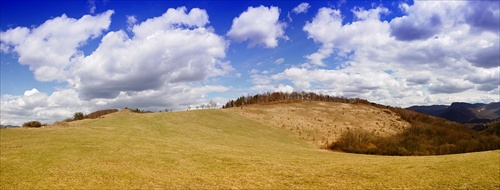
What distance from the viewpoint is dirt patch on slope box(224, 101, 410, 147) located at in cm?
6856

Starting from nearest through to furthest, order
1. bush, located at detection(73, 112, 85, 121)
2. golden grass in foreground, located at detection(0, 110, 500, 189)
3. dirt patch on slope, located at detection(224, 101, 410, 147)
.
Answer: golden grass in foreground, located at detection(0, 110, 500, 189)
dirt patch on slope, located at detection(224, 101, 410, 147)
bush, located at detection(73, 112, 85, 121)

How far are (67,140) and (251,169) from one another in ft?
68.6

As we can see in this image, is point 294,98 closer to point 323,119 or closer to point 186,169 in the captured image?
point 323,119

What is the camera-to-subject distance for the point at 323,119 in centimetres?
8369

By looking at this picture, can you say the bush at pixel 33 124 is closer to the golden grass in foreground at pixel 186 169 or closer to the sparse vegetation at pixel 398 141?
the golden grass in foreground at pixel 186 169

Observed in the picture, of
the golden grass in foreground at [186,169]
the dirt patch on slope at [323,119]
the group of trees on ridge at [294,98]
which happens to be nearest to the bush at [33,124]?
the golden grass in foreground at [186,169]

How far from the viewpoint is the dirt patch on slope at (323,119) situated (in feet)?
225

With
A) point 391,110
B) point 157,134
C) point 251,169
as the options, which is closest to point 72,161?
point 251,169

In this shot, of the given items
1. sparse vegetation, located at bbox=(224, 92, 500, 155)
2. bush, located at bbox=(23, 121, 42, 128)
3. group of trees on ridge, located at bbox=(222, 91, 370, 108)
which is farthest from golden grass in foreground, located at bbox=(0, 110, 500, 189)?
group of trees on ridge, located at bbox=(222, 91, 370, 108)

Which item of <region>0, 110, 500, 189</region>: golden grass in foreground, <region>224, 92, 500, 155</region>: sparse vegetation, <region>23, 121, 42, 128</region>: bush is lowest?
<region>224, 92, 500, 155</region>: sparse vegetation

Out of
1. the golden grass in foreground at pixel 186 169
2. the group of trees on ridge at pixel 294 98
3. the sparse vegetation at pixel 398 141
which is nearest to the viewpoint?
the golden grass in foreground at pixel 186 169

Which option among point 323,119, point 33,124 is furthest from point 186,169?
point 323,119

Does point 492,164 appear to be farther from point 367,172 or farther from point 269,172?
point 269,172

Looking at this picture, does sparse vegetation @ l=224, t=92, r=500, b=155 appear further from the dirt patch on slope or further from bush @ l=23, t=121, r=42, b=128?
bush @ l=23, t=121, r=42, b=128
